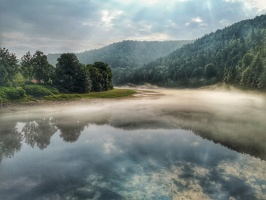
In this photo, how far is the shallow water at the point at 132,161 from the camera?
18.5 metres

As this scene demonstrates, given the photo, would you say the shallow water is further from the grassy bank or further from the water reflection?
the grassy bank

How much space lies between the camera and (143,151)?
1118 inches

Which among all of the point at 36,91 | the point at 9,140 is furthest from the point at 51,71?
the point at 9,140

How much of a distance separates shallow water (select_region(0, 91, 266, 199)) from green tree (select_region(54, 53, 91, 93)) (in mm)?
55449

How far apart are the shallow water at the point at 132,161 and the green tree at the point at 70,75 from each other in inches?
2183

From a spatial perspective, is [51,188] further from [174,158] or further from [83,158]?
[174,158]

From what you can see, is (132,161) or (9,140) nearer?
(132,161)

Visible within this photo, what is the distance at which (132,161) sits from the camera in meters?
25.1

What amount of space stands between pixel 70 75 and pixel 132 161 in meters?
80.7

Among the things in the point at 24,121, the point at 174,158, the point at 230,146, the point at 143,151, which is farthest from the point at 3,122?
the point at 230,146

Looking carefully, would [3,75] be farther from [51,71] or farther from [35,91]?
[51,71]

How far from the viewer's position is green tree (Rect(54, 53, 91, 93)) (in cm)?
9844

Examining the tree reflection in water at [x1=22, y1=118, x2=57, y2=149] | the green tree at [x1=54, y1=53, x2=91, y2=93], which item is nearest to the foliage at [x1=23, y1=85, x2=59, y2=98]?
the green tree at [x1=54, y1=53, x2=91, y2=93]

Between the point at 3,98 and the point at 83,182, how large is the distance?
58.0 meters
